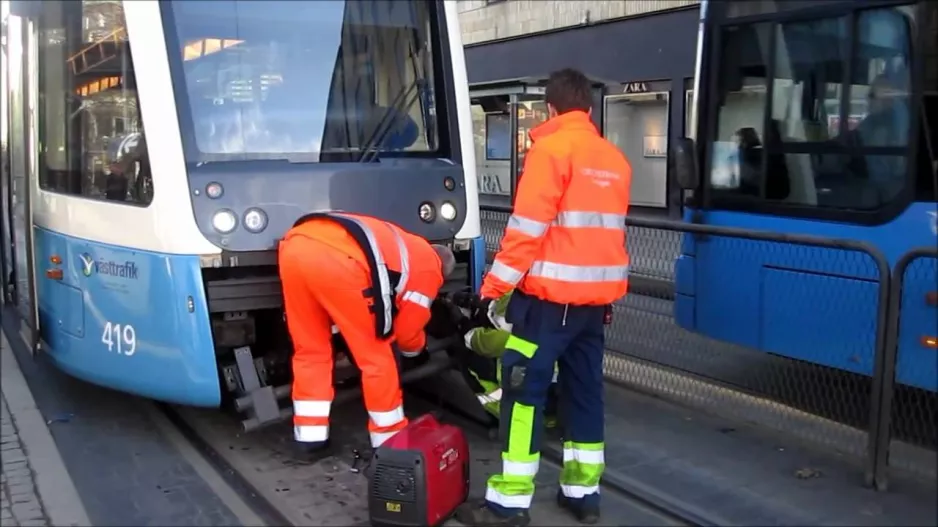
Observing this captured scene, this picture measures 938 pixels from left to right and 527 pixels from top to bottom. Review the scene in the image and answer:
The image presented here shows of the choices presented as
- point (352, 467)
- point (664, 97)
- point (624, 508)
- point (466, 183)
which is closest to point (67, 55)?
point (466, 183)

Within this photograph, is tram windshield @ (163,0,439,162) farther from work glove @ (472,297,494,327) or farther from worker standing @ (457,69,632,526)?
worker standing @ (457,69,632,526)

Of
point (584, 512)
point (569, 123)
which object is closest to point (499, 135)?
point (569, 123)

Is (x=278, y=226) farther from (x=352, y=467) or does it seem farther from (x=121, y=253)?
(x=352, y=467)

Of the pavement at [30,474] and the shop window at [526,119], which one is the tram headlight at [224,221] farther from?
the shop window at [526,119]

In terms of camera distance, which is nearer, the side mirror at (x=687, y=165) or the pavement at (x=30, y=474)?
the pavement at (x=30, y=474)

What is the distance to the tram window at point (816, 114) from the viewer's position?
5613 millimetres

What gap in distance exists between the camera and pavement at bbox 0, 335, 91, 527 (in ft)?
15.1

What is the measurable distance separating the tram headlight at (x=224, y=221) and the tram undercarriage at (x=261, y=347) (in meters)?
0.13

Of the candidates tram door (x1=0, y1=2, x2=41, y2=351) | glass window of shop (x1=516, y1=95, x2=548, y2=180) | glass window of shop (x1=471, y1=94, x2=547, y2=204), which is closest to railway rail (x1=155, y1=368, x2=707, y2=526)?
tram door (x1=0, y1=2, x2=41, y2=351)

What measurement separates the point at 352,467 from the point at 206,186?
1.64 metres

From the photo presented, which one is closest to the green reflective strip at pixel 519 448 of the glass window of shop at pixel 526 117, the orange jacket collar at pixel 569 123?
the orange jacket collar at pixel 569 123

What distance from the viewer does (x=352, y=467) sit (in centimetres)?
503

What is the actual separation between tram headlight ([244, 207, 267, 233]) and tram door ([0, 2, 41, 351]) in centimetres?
179

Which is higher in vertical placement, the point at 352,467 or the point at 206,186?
the point at 206,186
